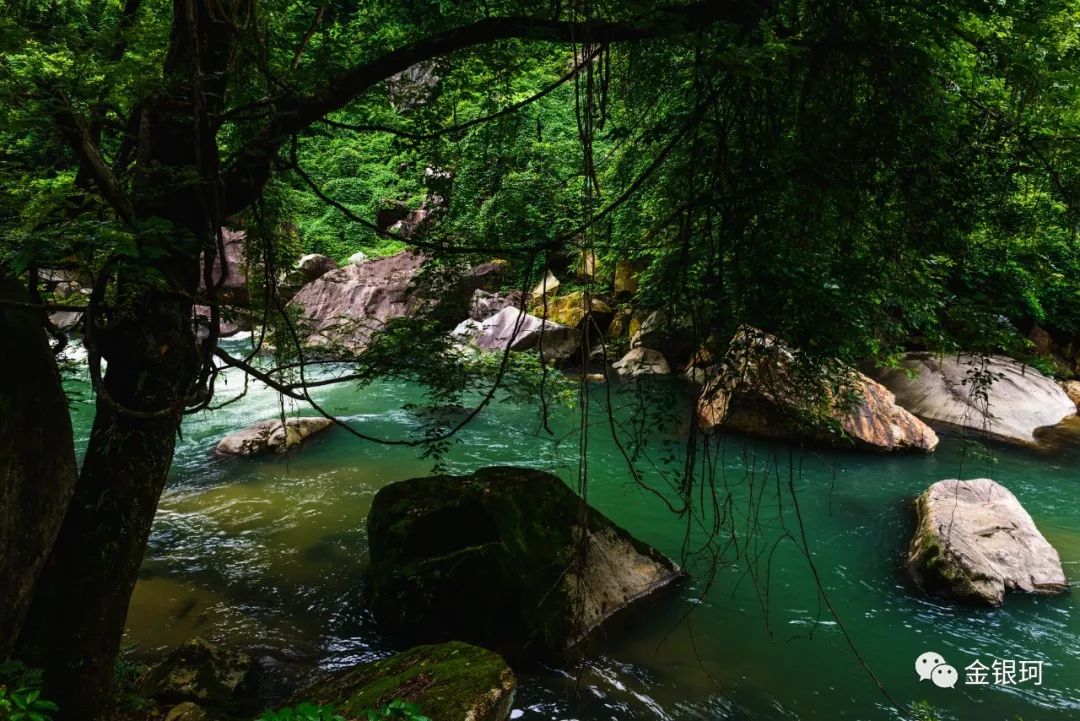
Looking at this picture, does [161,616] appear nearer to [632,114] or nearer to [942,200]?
[632,114]

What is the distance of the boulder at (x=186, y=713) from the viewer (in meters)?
3.43

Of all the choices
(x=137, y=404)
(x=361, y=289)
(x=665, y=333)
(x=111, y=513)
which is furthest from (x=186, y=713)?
(x=361, y=289)

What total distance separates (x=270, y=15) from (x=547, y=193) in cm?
214

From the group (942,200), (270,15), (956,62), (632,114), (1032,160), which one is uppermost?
(270,15)

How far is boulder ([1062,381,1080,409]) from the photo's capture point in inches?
458

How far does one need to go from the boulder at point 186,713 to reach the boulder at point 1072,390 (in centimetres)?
1466

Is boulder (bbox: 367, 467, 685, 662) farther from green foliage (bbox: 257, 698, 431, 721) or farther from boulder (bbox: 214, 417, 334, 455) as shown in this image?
boulder (bbox: 214, 417, 334, 455)

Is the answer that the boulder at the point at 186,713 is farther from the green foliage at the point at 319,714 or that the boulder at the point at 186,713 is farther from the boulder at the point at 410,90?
the boulder at the point at 410,90

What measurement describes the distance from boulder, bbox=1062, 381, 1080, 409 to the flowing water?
12.6 ft

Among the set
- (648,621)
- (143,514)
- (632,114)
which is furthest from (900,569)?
(143,514)

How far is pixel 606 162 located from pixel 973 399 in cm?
991

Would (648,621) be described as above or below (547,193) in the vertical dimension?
below

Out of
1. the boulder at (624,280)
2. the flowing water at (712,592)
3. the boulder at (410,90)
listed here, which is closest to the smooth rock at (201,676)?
the flowing water at (712,592)

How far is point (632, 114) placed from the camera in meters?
3.10
